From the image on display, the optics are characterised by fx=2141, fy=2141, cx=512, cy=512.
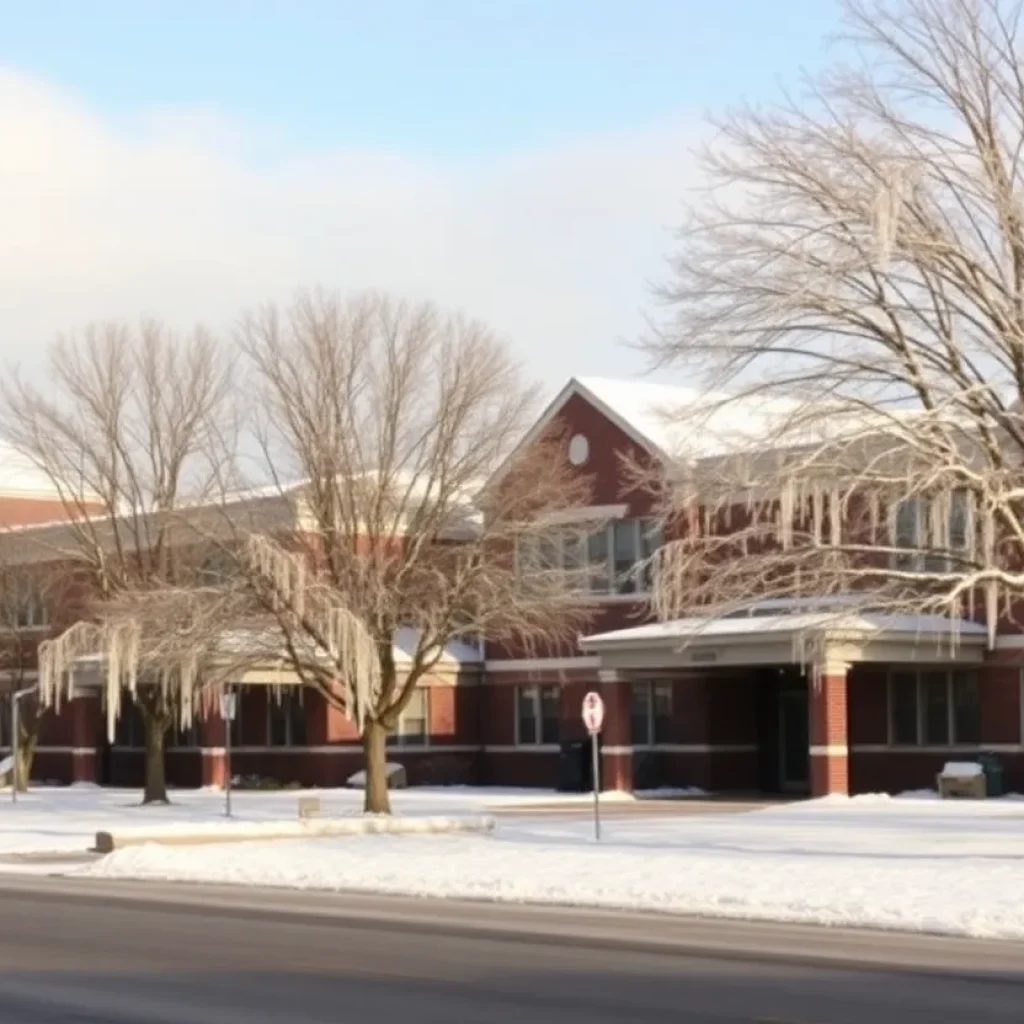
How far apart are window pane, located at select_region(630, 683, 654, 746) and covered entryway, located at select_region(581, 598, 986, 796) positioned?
21 cm

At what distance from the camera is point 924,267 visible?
2534 centimetres

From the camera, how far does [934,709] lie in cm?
4384

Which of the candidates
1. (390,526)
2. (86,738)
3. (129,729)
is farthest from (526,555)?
(129,729)

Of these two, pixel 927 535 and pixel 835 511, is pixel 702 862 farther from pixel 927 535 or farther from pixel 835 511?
pixel 835 511

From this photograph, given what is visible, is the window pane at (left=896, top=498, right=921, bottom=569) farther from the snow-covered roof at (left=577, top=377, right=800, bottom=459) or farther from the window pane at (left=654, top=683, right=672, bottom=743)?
the window pane at (left=654, top=683, right=672, bottom=743)

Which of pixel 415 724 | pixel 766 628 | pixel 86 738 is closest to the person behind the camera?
pixel 766 628

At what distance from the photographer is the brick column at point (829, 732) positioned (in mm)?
41938

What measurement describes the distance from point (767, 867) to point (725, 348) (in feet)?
21.0

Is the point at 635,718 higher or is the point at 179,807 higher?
the point at 635,718

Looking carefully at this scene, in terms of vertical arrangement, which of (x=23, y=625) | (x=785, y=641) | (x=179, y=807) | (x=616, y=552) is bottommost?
(x=179, y=807)

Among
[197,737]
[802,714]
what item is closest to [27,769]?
[197,737]

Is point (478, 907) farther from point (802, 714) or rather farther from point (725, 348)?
point (802, 714)

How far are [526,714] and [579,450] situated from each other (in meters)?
7.03

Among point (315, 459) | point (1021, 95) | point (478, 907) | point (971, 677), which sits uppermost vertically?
point (1021, 95)
